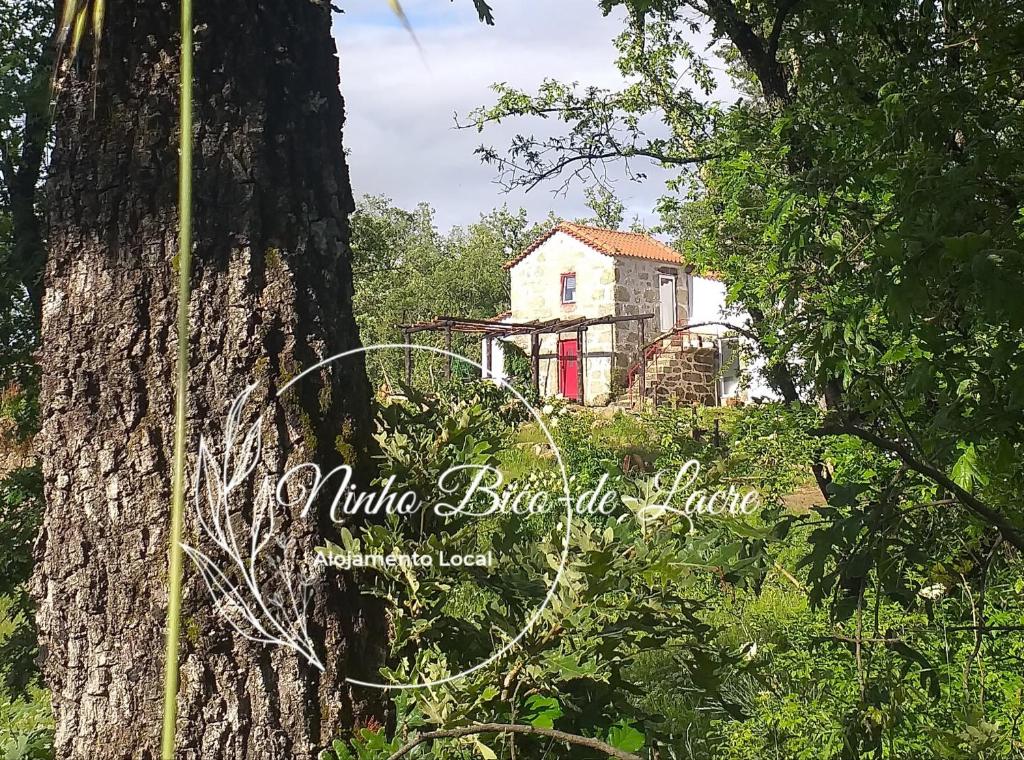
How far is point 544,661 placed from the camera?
130 cm

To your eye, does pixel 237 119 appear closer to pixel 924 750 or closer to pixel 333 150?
pixel 333 150

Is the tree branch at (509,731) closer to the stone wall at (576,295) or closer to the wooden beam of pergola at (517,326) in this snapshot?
the wooden beam of pergola at (517,326)

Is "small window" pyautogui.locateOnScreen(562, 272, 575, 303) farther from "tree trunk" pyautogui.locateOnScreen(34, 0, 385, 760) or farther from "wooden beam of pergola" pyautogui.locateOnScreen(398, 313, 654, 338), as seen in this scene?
"tree trunk" pyautogui.locateOnScreen(34, 0, 385, 760)

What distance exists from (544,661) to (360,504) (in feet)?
1.46

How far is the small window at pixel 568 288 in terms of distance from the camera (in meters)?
24.3

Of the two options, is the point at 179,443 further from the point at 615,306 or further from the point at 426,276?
the point at 426,276

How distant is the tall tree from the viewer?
1.43 metres

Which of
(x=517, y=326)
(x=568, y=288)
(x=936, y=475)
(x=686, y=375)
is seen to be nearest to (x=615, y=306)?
(x=568, y=288)

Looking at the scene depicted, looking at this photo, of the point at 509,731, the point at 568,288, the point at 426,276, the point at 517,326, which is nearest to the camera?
the point at 509,731

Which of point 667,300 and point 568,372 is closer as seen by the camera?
point 667,300

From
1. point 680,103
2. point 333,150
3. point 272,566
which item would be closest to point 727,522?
point 272,566

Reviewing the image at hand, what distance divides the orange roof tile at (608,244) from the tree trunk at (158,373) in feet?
73.2

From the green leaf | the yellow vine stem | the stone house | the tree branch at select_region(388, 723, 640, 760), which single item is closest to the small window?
the stone house

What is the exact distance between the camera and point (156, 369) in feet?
4.76
